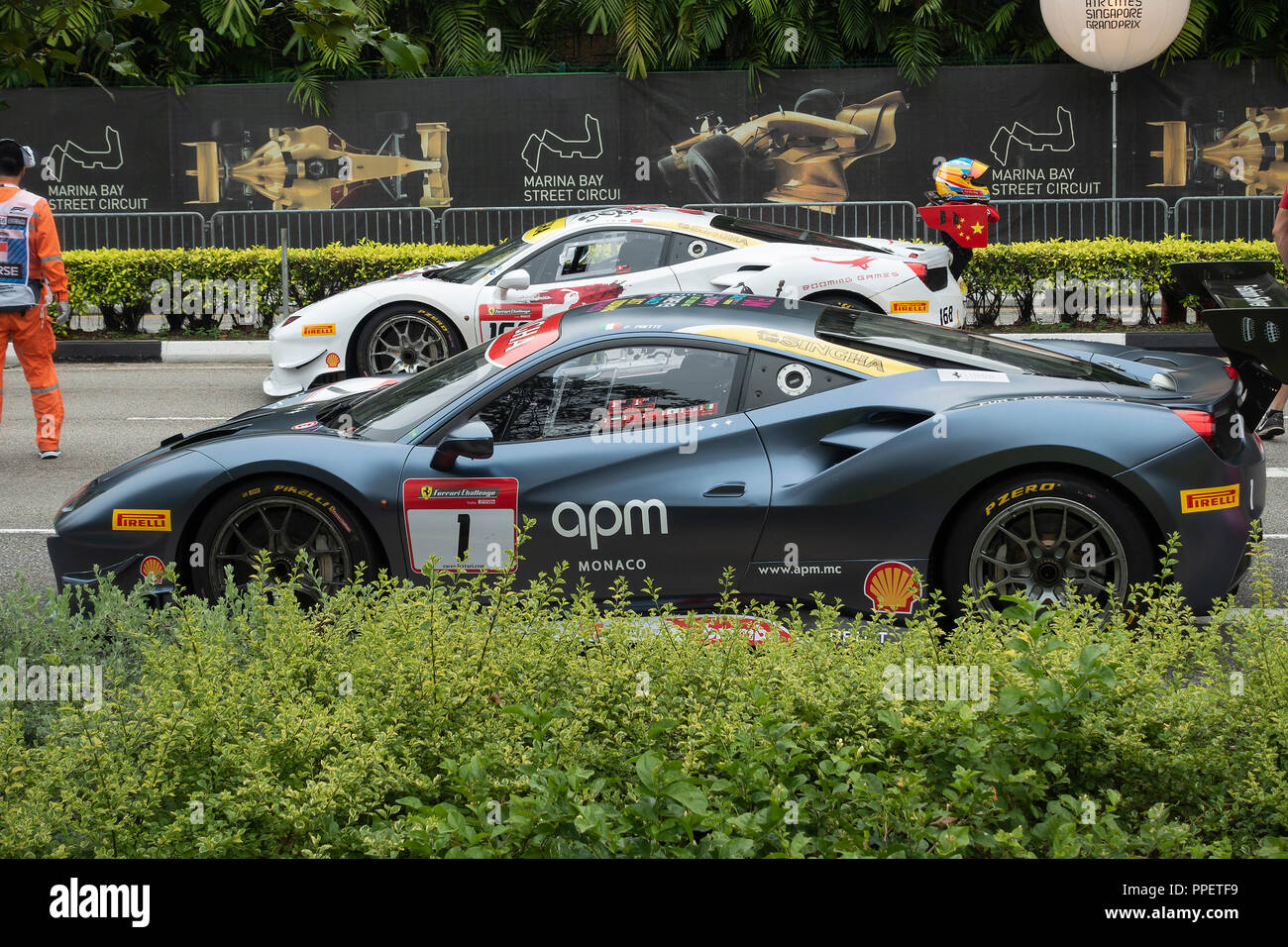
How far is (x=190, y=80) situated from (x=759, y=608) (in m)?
17.9

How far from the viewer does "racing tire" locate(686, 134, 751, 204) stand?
1927 centimetres

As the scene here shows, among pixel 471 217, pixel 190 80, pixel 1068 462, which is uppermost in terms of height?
pixel 190 80

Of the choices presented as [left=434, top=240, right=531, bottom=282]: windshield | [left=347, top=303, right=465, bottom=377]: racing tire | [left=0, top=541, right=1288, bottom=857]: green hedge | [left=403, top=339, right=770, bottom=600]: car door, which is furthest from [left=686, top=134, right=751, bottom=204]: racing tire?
[left=0, top=541, right=1288, bottom=857]: green hedge

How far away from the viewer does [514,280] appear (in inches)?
429

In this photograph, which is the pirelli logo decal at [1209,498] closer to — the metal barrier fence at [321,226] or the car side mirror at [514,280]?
the car side mirror at [514,280]

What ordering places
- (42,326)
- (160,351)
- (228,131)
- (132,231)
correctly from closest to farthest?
(42,326) → (160,351) → (132,231) → (228,131)

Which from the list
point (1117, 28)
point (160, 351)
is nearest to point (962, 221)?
point (1117, 28)

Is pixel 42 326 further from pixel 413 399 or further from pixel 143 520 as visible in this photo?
pixel 413 399

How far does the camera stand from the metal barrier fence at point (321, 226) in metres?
18.6

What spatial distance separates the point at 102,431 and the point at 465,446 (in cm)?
640

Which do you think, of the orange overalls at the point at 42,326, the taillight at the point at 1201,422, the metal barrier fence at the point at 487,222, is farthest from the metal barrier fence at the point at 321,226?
the taillight at the point at 1201,422

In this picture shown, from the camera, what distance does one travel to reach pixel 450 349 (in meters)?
11.2
